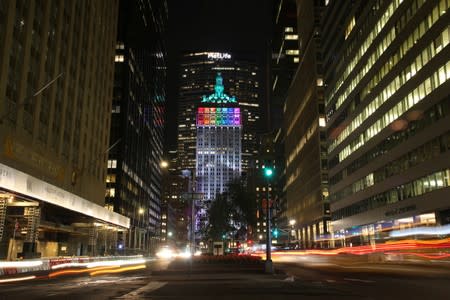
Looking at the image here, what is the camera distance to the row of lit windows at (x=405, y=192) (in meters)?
51.5

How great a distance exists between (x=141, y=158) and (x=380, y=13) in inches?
3294

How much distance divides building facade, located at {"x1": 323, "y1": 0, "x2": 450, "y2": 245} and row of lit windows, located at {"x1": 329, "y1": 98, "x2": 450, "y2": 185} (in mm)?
122

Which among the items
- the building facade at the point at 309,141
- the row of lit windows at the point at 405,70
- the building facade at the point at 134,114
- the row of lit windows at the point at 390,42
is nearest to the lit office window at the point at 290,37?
the building facade at the point at 309,141

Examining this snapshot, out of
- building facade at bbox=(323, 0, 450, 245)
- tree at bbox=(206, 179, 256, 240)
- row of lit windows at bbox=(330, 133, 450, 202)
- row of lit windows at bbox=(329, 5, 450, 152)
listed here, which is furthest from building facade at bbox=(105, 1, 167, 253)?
row of lit windows at bbox=(329, 5, 450, 152)

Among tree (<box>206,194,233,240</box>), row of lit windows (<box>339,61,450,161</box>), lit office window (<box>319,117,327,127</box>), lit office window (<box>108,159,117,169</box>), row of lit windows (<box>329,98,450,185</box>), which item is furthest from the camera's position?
lit office window (<box>108,159,117,169</box>)

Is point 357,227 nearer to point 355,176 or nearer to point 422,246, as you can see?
point 355,176

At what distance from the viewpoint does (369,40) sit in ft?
241

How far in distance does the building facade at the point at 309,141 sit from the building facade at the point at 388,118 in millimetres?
7616

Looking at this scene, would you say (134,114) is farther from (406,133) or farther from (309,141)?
(406,133)

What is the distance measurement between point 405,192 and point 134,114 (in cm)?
7723

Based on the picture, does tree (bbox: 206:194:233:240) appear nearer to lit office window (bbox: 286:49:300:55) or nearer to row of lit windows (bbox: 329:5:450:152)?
row of lit windows (bbox: 329:5:450:152)

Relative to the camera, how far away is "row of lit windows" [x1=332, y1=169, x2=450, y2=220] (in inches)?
2028

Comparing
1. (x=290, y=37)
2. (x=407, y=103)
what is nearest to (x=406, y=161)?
(x=407, y=103)

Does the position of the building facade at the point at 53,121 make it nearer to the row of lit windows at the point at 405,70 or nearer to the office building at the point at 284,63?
the row of lit windows at the point at 405,70
